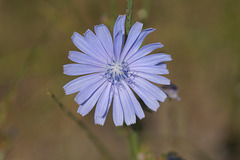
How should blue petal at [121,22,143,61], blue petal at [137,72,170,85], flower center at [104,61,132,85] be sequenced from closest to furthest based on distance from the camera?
blue petal at [121,22,143,61] < blue petal at [137,72,170,85] < flower center at [104,61,132,85]

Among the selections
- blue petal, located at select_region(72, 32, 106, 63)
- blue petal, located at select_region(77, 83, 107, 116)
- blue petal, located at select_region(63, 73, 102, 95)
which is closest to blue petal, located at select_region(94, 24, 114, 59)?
blue petal, located at select_region(72, 32, 106, 63)

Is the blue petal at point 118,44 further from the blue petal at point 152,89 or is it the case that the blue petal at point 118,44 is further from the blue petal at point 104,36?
the blue petal at point 152,89

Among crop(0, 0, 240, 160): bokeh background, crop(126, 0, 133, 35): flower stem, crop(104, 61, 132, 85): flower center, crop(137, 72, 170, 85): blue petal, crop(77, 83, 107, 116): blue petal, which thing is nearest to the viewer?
crop(126, 0, 133, 35): flower stem

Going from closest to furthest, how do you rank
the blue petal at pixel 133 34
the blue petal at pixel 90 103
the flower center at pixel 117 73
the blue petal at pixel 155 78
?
the blue petal at pixel 133 34
the blue petal at pixel 155 78
the blue petal at pixel 90 103
the flower center at pixel 117 73

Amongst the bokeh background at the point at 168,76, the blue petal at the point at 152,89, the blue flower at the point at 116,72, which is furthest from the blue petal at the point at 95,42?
the bokeh background at the point at 168,76

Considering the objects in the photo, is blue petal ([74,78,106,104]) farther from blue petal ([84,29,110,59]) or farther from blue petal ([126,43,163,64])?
blue petal ([126,43,163,64])

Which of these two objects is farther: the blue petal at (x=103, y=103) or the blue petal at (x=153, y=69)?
the blue petal at (x=103, y=103)

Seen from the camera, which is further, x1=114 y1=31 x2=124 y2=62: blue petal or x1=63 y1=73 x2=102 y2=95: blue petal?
x1=63 y1=73 x2=102 y2=95: blue petal

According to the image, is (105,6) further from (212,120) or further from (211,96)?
(212,120)
